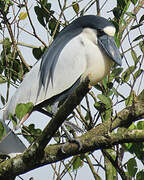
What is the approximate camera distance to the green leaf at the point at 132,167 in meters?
2.10

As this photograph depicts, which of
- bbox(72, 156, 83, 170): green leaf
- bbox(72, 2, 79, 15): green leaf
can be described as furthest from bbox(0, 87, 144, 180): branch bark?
bbox(72, 2, 79, 15): green leaf

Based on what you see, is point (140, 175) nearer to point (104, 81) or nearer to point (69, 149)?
point (69, 149)

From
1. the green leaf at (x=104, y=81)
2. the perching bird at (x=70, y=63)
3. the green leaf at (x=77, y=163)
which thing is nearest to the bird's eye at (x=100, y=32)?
the perching bird at (x=70, y=63)

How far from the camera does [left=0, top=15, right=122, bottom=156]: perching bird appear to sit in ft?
7.32

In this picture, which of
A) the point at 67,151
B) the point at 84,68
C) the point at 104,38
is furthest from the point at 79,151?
the point at 104,38

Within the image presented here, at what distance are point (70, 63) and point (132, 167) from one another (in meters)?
0.59

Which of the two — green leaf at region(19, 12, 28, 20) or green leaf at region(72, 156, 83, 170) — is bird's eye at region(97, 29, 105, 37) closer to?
green leaf at region(19, 12, 28, 20)

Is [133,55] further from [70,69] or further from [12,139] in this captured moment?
[12,139]

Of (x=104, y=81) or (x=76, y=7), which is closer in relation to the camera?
(x=104, y=81)

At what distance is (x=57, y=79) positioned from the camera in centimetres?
236

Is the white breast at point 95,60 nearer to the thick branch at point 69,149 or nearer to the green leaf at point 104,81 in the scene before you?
the green leaf at point 104,81

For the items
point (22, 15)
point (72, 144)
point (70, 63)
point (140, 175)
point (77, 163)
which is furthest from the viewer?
point (22, 15)

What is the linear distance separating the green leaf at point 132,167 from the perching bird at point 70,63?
0.41 meters

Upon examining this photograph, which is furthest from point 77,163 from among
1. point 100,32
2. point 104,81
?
point 100,32
